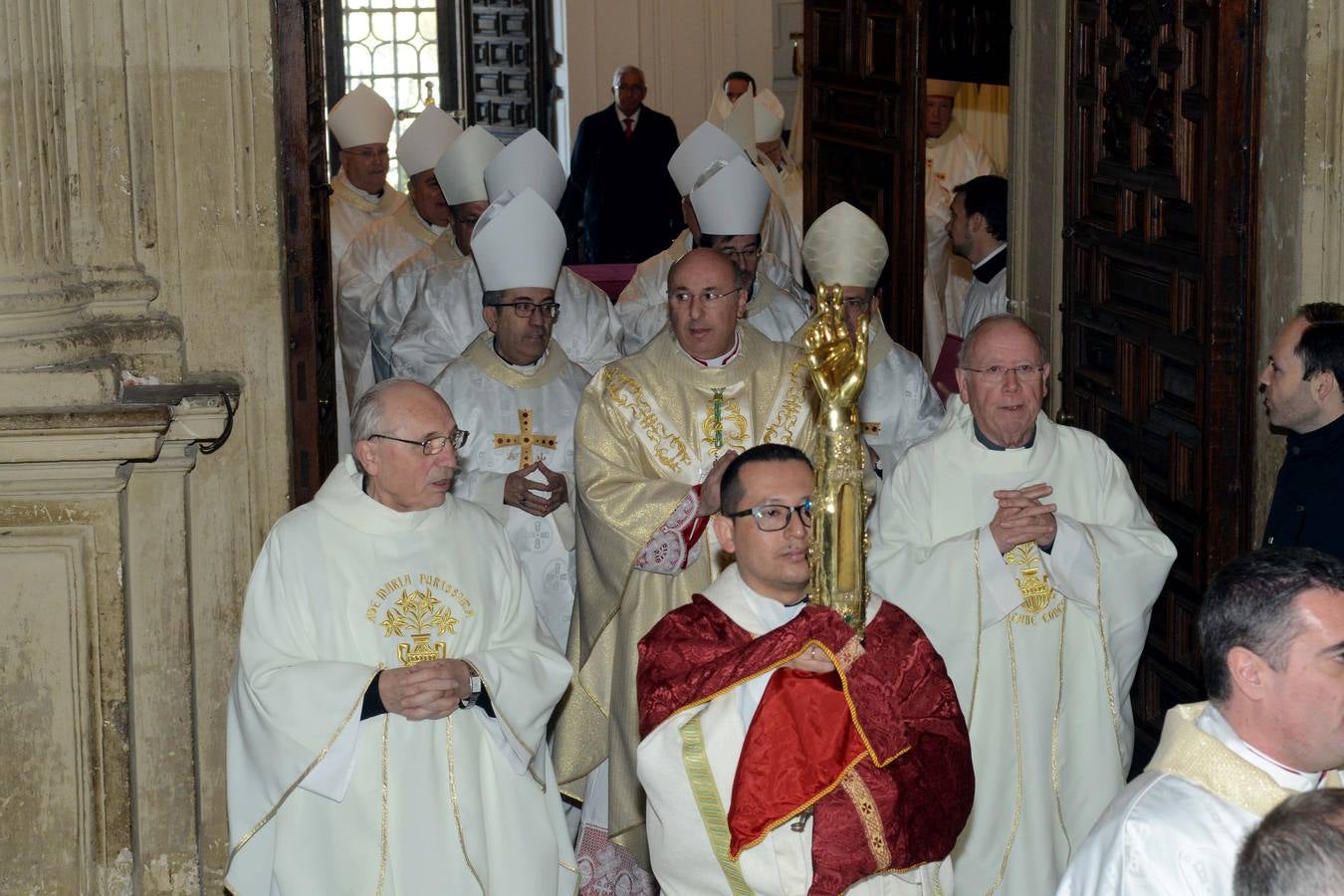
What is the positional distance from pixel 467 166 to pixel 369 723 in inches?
182

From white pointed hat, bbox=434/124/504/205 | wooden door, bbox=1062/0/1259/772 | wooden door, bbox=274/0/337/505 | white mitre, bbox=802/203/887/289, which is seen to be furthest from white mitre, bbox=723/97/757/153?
wooden door, bbox=274/0/337/505

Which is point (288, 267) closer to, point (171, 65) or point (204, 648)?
point (171, 65)

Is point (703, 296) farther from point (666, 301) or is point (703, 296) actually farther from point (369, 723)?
point (666, 301)

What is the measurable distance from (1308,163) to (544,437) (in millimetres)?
2474

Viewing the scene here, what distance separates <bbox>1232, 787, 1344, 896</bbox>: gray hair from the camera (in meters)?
2.32

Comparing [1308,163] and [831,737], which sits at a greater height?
[1308,163]

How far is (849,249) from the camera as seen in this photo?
7.21 metres

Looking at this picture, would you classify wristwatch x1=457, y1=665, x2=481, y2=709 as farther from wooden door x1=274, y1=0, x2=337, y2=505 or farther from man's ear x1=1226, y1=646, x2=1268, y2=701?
man's ear x1=1226, y1=646, x2=1268, y2=701

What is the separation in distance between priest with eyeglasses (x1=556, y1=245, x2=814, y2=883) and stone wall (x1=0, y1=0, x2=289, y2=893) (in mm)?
940

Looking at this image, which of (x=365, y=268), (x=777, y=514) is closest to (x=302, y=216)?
(x=777, y=514)

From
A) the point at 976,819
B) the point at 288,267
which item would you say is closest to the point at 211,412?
the point at 288,267

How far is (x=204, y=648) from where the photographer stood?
547 cm

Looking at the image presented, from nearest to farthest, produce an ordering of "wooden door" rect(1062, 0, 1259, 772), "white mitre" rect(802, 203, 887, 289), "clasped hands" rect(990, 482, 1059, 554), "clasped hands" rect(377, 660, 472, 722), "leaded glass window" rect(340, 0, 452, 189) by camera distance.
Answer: "clasped hands" rect(377, 660, 472, 722)
"clasped hands" rect(990, 482, 1059, 554)
"wooden door" rect(1062, 0, 1259, 772)
"white mitre" rect(802, 203, 887, 289)
"leaded glass window" rect(340, 0, 452, 189)

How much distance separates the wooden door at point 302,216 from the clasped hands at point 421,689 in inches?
52.3
